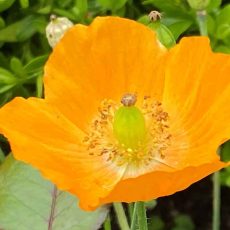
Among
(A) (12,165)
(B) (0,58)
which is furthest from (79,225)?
(B) (0,58)

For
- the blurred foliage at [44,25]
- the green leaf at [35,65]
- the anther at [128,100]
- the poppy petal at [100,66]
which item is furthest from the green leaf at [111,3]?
the anther at [128,100]

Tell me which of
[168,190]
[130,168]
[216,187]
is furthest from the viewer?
[216,187]

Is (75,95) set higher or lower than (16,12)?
lower

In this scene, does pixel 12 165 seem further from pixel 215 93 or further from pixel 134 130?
pixel 215 93

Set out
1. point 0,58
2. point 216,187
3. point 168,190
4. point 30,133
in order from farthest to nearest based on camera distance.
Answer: point 0,58
point 216,187
point 30,133
point 168,190

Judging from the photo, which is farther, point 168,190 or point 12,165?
point 12,165

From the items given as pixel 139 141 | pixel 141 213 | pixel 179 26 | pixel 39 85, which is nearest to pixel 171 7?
pixel 179 26

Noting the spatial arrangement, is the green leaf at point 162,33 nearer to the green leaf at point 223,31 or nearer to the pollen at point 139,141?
the pollen at point 139,141

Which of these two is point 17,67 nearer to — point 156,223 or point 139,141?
point 139,141
